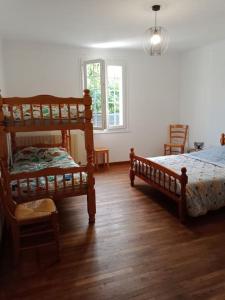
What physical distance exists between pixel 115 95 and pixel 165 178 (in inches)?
114

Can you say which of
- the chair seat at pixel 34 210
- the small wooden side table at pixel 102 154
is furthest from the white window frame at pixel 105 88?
the chair seat at pixel 34 210

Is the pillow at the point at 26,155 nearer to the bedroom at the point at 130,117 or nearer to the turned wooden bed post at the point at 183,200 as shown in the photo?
the bedroom at the point at 130,117

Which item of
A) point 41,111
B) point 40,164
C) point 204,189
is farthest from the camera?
point 40,164

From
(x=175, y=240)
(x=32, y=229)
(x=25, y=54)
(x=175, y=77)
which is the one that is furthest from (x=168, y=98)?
(x=32, y=229)

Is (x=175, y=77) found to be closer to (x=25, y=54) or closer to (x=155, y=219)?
(x=25, y=54)

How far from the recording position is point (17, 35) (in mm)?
4254

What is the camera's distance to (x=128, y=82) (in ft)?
18.8

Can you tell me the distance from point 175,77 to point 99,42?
90.3 inches

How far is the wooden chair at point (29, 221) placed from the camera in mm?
2268

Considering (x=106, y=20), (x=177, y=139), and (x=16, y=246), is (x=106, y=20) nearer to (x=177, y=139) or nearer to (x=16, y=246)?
(x=16, y=246)

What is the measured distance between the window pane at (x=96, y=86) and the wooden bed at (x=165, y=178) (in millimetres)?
1471

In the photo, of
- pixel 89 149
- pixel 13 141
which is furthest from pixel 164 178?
pixel 13 141

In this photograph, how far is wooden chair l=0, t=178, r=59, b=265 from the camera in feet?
7.44

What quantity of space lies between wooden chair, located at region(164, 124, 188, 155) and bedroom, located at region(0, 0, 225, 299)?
16 cm
